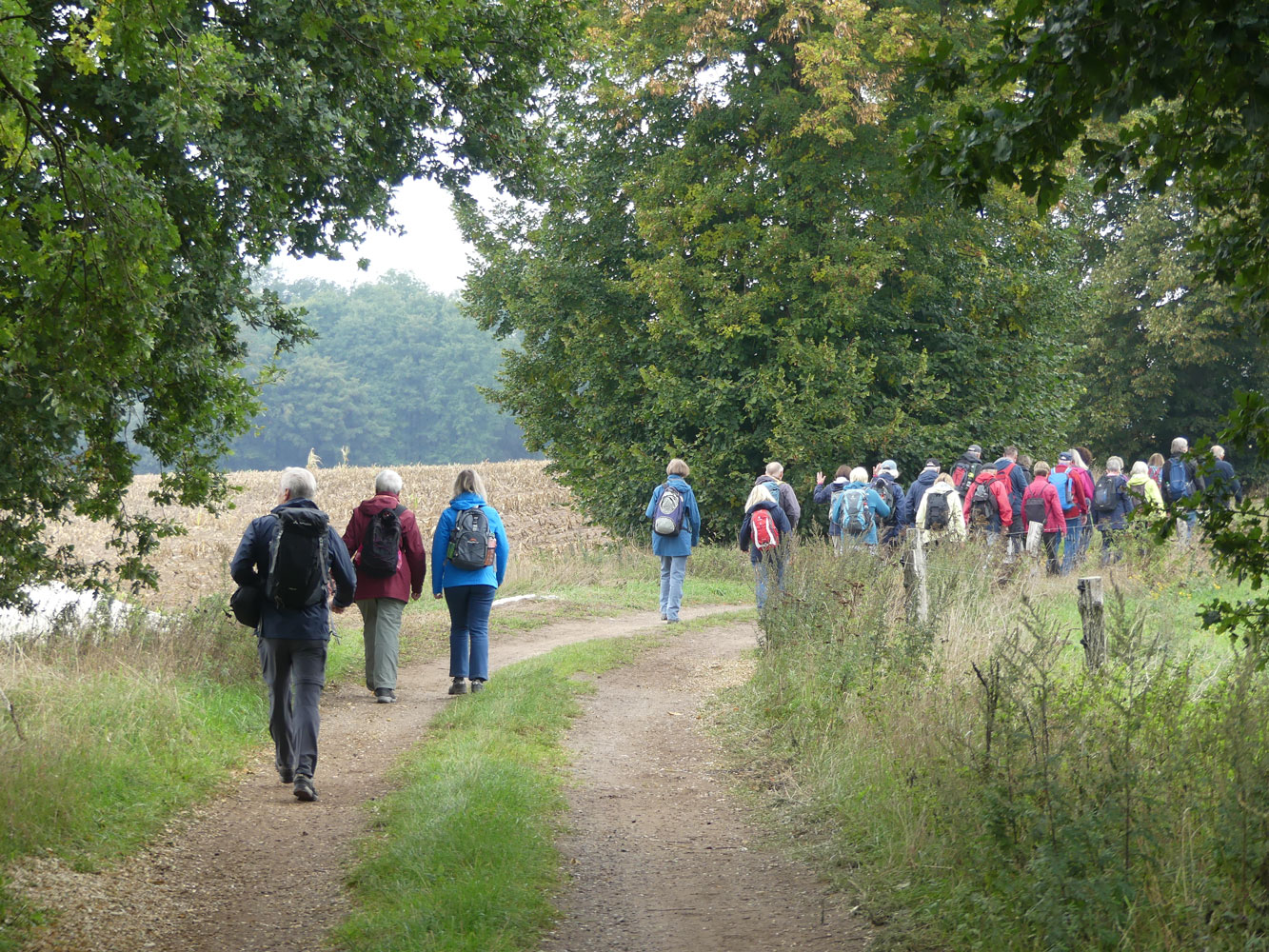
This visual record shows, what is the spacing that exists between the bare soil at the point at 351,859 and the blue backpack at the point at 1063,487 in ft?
33.1

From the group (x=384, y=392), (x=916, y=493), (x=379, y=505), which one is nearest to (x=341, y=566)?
(x=379, y=505)

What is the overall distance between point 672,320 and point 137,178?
16783 millimetres

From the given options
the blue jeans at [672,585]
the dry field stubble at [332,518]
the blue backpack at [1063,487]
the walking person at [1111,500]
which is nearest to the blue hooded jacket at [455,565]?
the dry field stubble at [332,518]

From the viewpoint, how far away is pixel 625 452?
24.2m

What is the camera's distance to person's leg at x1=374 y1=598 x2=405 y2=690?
9984mm

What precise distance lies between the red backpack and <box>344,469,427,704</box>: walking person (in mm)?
4621

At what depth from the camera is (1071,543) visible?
1678 centimetres

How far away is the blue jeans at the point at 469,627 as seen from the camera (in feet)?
33.1

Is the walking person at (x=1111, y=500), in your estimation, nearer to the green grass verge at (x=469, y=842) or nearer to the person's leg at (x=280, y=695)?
the green grass verge at (x=469, y=842)

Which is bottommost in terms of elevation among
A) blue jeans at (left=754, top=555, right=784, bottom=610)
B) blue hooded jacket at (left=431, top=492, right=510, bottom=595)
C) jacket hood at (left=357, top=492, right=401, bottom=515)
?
blue jeans at (left=754, top=555, right=784, bottom=610)

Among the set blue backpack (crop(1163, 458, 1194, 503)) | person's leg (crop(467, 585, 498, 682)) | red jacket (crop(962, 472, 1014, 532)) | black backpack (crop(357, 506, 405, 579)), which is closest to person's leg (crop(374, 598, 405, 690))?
black backpack (crop(357, 506, 405, 579))

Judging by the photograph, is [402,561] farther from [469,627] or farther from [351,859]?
[351,859]

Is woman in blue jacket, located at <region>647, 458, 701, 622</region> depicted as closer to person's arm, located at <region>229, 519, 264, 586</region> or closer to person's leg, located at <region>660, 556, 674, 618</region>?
person's leg, located at <region>660, 556, 674, 618</region>

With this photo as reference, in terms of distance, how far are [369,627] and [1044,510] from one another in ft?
32.8
